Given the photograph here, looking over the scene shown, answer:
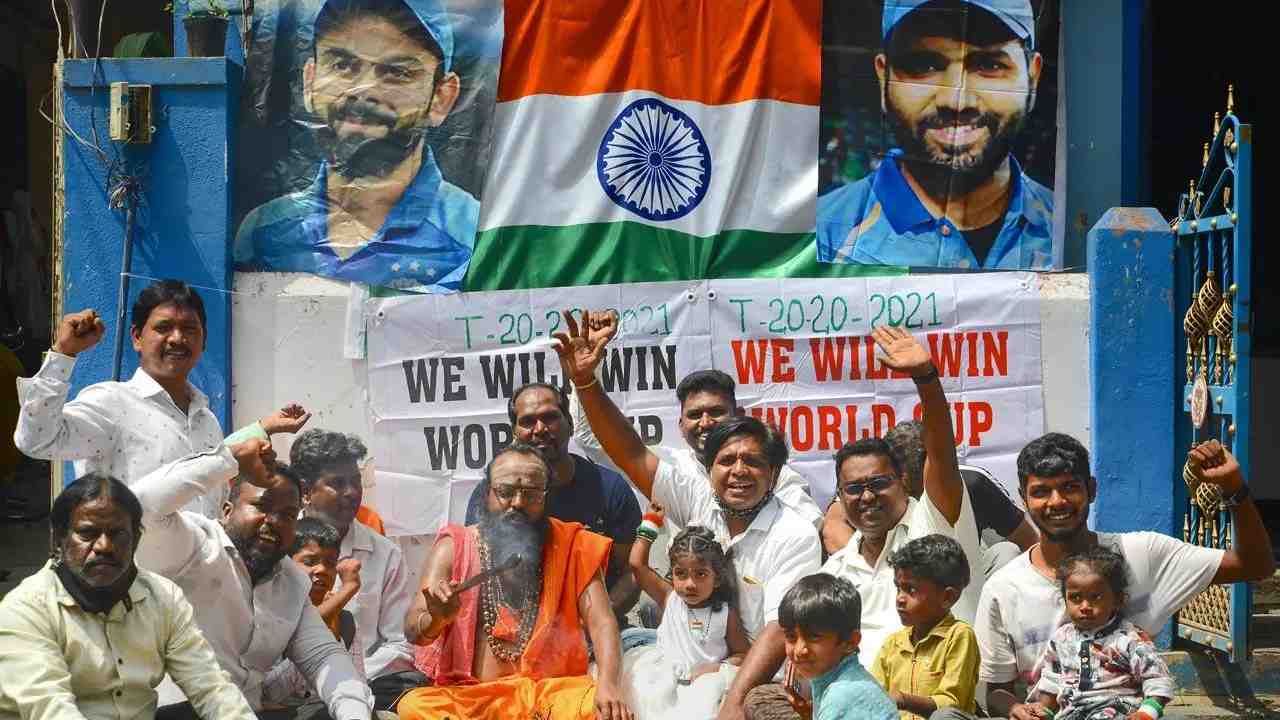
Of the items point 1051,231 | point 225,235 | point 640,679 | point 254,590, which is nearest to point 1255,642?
point 1051,231

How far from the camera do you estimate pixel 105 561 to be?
4.65 metres

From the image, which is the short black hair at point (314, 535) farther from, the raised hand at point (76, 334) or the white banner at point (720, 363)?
the raised hand at point (76, 334)

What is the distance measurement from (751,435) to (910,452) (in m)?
0.75

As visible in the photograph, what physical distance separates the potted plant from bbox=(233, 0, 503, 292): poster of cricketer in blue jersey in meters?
0.15

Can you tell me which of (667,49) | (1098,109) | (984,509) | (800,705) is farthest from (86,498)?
(1098,109)

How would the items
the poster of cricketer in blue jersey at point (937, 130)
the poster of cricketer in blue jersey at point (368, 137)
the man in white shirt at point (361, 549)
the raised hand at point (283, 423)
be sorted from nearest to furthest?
the raised hand at point (283, 423) < the man in white shirt at point (361, 549) < the poster of cricketer in blue jersey at point (368, 137) < the poster of cricketer in blue jersey at point (937, 130)

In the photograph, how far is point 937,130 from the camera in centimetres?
722

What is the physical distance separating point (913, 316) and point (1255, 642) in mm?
2122

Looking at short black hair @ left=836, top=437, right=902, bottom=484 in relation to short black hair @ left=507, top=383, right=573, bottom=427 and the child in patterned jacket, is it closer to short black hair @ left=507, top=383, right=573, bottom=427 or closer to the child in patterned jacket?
the child in patterned jacket

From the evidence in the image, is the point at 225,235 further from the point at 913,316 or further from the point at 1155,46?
the point at 1155,46

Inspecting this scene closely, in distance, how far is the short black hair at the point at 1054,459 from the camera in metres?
5.31

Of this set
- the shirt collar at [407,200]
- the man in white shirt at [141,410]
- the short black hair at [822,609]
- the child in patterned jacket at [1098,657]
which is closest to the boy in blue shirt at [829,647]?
the short black hair at [822,609]

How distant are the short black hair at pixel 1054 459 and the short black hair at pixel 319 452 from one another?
3038mm

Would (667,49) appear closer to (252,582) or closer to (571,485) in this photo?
(571,485)
